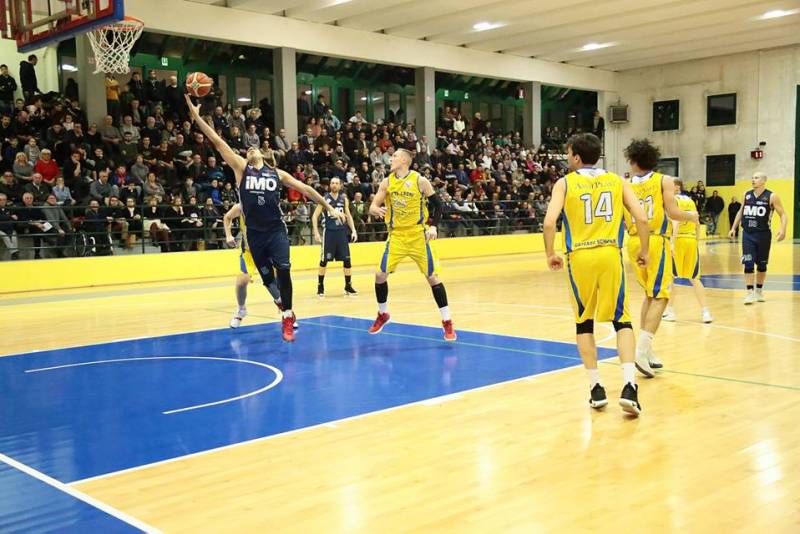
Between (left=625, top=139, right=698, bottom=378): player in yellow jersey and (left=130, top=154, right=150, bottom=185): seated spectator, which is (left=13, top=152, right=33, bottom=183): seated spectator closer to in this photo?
(left=130, top=154, right=150, bottom=185): seated spectator

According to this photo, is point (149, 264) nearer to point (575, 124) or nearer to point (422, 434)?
point (422, 434)

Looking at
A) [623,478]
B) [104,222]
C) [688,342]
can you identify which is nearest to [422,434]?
[623,478]

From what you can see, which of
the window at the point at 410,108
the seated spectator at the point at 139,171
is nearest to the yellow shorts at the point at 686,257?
the seated spectator at the point at 139,171

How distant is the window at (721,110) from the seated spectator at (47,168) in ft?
77.9

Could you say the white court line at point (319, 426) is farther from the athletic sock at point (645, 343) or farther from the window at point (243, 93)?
the window at point (243, 93)

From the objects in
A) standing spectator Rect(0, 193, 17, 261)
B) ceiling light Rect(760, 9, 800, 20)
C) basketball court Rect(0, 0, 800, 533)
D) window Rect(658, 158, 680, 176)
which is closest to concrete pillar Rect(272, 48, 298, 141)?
standing spectator Rect(0, 193, 17, 261)

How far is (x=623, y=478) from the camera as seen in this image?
3.74m

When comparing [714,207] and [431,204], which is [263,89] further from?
[431,204]

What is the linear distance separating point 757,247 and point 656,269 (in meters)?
5.28

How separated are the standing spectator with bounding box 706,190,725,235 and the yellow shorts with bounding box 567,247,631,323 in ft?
83.0

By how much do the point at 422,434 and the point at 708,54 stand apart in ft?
91.1

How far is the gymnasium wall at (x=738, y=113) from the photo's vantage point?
2759cm

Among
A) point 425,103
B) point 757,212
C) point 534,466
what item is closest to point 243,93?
point 425,103

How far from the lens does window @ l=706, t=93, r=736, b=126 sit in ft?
94.3
